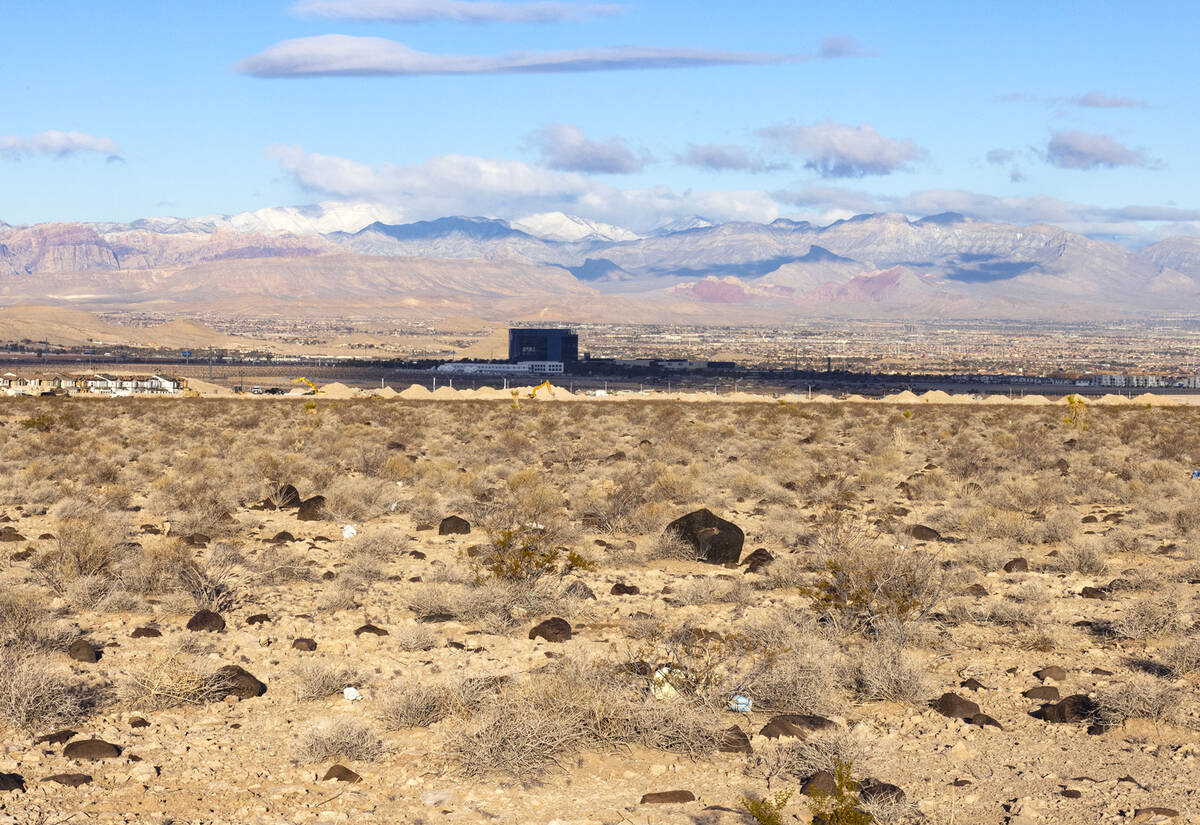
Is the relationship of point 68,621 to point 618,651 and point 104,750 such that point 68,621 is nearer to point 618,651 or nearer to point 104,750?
point 104,750

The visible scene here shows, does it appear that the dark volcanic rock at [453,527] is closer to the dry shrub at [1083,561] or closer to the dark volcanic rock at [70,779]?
the dry shrub at [1083,561]

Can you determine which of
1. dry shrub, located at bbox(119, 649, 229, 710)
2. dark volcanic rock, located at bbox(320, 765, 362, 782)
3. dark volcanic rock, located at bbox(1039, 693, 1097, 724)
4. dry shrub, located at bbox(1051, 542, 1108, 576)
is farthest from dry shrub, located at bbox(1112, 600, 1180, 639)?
dry shrub, located at bbox(119, 649, 229, 710)

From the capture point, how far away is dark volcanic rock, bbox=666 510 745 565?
59.9 feet

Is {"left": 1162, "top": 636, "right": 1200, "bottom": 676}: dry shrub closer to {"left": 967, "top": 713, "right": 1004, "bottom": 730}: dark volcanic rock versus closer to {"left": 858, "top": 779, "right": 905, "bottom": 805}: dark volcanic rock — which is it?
{"left": 967, "top": 713, "right": 1004, "bottom": 730}: dark volcanic rock

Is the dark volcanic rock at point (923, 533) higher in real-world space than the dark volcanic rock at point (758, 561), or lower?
higher

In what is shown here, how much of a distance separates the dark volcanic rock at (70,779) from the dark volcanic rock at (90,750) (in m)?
0.44

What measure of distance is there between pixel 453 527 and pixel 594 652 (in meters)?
7.97

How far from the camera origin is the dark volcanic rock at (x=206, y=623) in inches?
536

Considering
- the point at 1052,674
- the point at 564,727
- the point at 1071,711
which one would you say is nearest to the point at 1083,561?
the point at 1052,674

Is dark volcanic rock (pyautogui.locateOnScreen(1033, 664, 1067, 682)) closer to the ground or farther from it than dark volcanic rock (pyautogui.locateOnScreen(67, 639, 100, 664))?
farther from it

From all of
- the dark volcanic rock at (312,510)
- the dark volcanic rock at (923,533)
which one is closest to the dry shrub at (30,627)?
the dark volcanic rock at (312,510)

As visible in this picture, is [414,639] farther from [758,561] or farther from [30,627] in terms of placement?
[758,561]

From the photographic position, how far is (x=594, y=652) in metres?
13.0

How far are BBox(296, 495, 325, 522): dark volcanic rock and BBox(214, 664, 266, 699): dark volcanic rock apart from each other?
33.5ft
